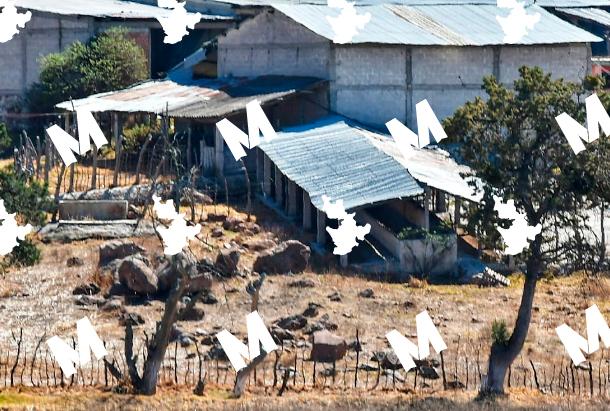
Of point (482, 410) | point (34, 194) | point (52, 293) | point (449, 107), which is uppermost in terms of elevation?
point (449, 107)

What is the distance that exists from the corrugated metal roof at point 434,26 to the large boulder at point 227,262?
27.2 feet

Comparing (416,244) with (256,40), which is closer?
(416,244)

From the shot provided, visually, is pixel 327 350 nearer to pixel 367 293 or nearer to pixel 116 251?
pixel 367 293

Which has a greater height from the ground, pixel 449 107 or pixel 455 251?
pixel 449 107

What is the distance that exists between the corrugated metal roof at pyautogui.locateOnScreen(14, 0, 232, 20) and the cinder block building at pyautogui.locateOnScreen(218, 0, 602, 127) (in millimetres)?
6036

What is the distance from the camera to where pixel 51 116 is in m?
41.1

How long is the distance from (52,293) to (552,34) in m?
15.4

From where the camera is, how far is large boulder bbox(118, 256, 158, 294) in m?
26.2

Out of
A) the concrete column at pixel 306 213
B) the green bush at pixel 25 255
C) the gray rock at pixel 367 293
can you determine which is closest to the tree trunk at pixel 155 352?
the gray rock at pixel 367 293

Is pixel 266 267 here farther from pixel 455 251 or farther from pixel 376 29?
pixel 376 29

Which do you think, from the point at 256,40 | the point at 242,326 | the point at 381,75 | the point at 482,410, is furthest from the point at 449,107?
the point at 482,410

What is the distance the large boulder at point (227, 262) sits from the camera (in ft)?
90.8

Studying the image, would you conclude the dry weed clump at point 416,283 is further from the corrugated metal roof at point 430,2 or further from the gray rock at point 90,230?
the corrugated metal roof at point 430,2

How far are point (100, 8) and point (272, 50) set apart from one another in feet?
30.6
